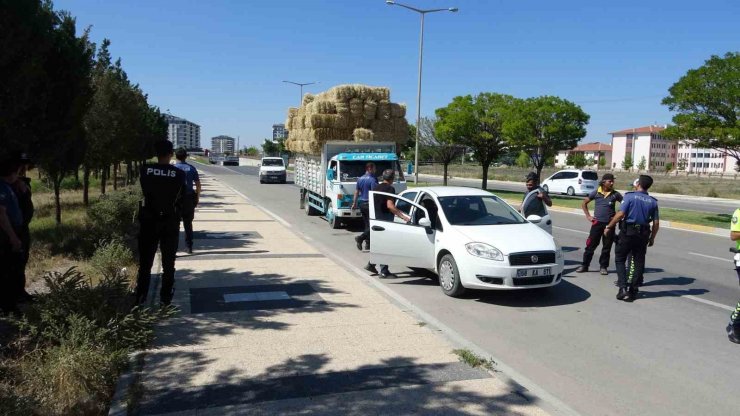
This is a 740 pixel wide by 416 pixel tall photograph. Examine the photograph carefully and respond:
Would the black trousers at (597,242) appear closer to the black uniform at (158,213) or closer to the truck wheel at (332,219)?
the black uniform at (158,213)

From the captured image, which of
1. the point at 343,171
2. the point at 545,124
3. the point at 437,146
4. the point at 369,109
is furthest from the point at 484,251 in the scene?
the point at 437,146

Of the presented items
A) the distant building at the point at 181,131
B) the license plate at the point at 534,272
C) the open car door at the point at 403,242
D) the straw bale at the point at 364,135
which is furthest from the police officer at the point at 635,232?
the distant building at the point at 181,131

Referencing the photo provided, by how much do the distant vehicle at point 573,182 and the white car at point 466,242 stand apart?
86.9ft

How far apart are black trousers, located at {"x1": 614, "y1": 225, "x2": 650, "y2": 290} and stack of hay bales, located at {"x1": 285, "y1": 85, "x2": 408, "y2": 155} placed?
9.60 m

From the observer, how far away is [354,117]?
16828 millimetres

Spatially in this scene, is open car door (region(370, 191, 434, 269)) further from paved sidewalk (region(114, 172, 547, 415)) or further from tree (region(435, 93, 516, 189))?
tree (region(435, 93, 516, 189))

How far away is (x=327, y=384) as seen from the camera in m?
4.55

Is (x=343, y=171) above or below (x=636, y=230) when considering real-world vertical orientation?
above

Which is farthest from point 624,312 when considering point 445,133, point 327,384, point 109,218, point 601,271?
point 445,133

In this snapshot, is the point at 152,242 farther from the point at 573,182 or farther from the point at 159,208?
the point at 573,182

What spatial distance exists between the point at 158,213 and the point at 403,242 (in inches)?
138

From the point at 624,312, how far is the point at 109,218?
27.6ft

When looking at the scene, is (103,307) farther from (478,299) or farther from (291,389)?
(478,299)

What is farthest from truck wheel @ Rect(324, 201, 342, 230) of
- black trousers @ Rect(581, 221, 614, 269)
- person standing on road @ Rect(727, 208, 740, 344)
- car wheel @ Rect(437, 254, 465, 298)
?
person standing on road @ Rect(727, 208, 740, 344)
